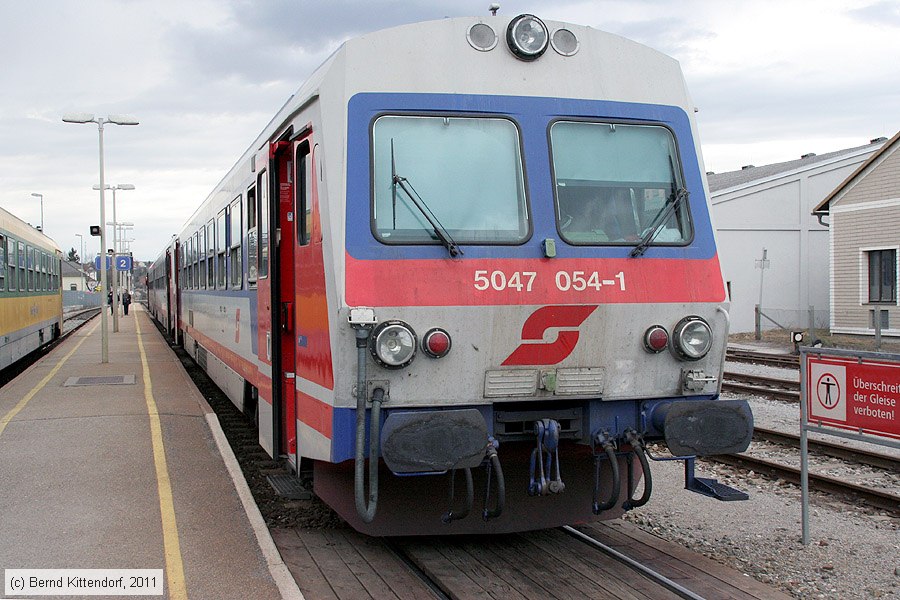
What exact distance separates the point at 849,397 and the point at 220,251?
7.03m

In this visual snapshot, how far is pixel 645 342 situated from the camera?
543 centimetres

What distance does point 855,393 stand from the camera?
6188 mm

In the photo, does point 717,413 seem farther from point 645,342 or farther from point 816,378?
point 816,378

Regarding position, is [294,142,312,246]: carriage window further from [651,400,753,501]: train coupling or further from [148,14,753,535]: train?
[651,400,753,501]: train coupling

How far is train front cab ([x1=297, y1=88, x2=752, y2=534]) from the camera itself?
16.5 feet

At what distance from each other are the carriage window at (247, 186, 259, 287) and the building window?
2153 cm

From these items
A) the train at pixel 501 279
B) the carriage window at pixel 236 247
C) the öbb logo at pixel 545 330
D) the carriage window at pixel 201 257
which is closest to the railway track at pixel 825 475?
the train at pixel 501 279

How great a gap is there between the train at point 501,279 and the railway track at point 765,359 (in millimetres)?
12429

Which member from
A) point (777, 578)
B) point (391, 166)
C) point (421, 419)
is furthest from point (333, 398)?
point (777, 578)

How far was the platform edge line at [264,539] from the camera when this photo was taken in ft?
16.6

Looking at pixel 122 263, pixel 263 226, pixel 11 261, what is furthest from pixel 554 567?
pixel 122 263

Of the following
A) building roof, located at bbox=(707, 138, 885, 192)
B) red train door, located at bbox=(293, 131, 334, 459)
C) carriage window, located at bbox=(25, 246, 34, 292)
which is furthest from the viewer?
building roof, located at bbox=(707, 138, 885, 192)

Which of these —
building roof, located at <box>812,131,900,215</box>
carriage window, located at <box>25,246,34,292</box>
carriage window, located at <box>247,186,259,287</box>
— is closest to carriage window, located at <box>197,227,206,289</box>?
carriage window, located at <box>247,186,259,287</box>

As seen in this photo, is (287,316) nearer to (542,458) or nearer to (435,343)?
(435,343)
